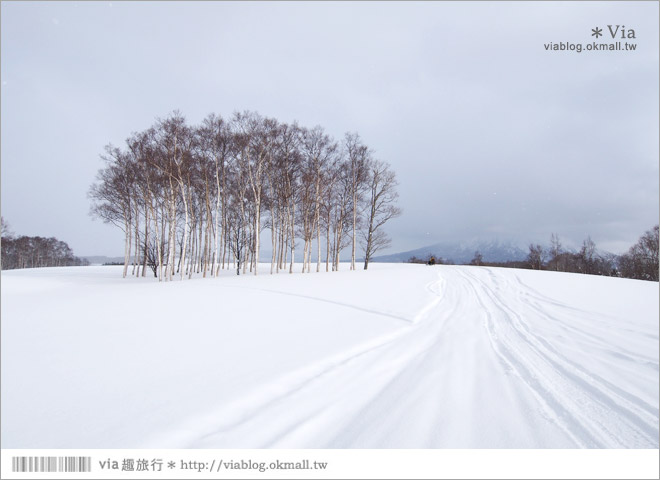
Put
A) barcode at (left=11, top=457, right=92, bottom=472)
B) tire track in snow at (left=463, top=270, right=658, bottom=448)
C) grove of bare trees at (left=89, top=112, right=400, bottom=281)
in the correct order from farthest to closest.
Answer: grove of bare trees at (left=89, top=112, right=400, bottom=281), tire track in snow at (left=463, top=270, right=658, bottom=448), barcode at (left=11, top=457, right=92, bottom=472)

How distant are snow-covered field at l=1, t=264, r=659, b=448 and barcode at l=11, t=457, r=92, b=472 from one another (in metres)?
0.10

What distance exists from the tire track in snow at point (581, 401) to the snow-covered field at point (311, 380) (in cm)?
1

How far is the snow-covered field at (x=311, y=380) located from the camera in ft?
5.70

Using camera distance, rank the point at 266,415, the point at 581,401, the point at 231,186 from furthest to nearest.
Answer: the point at 231,186 → the point at 581,401 → the point at 266,415

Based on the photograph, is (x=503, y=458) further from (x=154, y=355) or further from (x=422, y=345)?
(x=154, y=355)

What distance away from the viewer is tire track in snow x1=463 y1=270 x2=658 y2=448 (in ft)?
6.03

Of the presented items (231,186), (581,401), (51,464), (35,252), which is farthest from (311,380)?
(35,252)

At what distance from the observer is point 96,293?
485cm

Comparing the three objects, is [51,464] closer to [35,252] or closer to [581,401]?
[581,401]

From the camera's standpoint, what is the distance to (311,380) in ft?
8.18

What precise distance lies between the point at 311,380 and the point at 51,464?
1834 millimetres

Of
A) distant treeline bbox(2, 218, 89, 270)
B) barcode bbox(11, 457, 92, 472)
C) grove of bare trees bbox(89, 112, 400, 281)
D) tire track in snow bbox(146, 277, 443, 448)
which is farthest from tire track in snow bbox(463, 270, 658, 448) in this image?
distant treeline bbox(2, 218, 89, 270)

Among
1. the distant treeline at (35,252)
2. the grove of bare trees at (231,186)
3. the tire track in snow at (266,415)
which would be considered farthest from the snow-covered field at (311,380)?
the distant treeline at (35,252)

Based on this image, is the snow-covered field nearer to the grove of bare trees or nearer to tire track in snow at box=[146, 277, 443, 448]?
tire track in snow at box=[146, 277, 443, 448]
